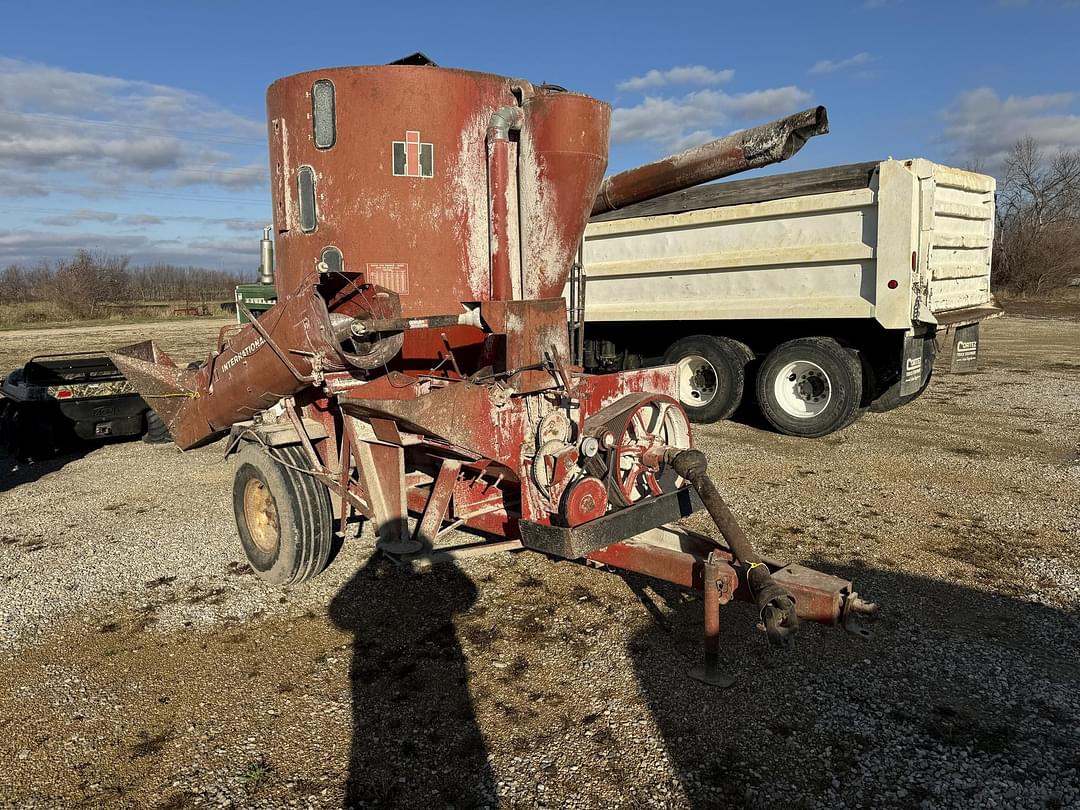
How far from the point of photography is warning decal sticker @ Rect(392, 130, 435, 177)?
170 inches

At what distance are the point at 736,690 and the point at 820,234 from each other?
5.87m

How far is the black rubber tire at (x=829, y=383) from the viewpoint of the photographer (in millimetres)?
8023

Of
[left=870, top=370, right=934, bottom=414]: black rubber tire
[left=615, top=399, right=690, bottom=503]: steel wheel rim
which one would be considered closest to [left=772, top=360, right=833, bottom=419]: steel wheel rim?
[left=870, top=370, right=934, bottom=414]: black rubber tire

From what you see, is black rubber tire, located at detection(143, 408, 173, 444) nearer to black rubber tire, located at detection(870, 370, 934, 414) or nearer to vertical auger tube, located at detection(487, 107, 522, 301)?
vertical auger tube, located at detection(487, 107, 522, 301)

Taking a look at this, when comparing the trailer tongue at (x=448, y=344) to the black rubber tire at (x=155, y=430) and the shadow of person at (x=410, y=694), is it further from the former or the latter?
the black rubber tire at (x=155, y=430)

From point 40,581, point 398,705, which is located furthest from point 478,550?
point 40,581

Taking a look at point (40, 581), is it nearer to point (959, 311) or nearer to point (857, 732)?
point (857, 732)

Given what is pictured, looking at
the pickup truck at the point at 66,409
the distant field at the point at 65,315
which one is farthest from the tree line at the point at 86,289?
the pickup truck at the point at 66,409

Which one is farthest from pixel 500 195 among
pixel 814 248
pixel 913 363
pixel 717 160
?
pixel 913 363

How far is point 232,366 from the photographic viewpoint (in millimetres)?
4512

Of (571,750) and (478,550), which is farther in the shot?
(478,550)

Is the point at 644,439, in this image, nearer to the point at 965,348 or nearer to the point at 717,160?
the point at 717,160

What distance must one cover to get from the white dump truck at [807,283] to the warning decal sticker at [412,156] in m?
3.19

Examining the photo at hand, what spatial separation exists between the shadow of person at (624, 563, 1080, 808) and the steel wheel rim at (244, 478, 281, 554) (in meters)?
2.48
